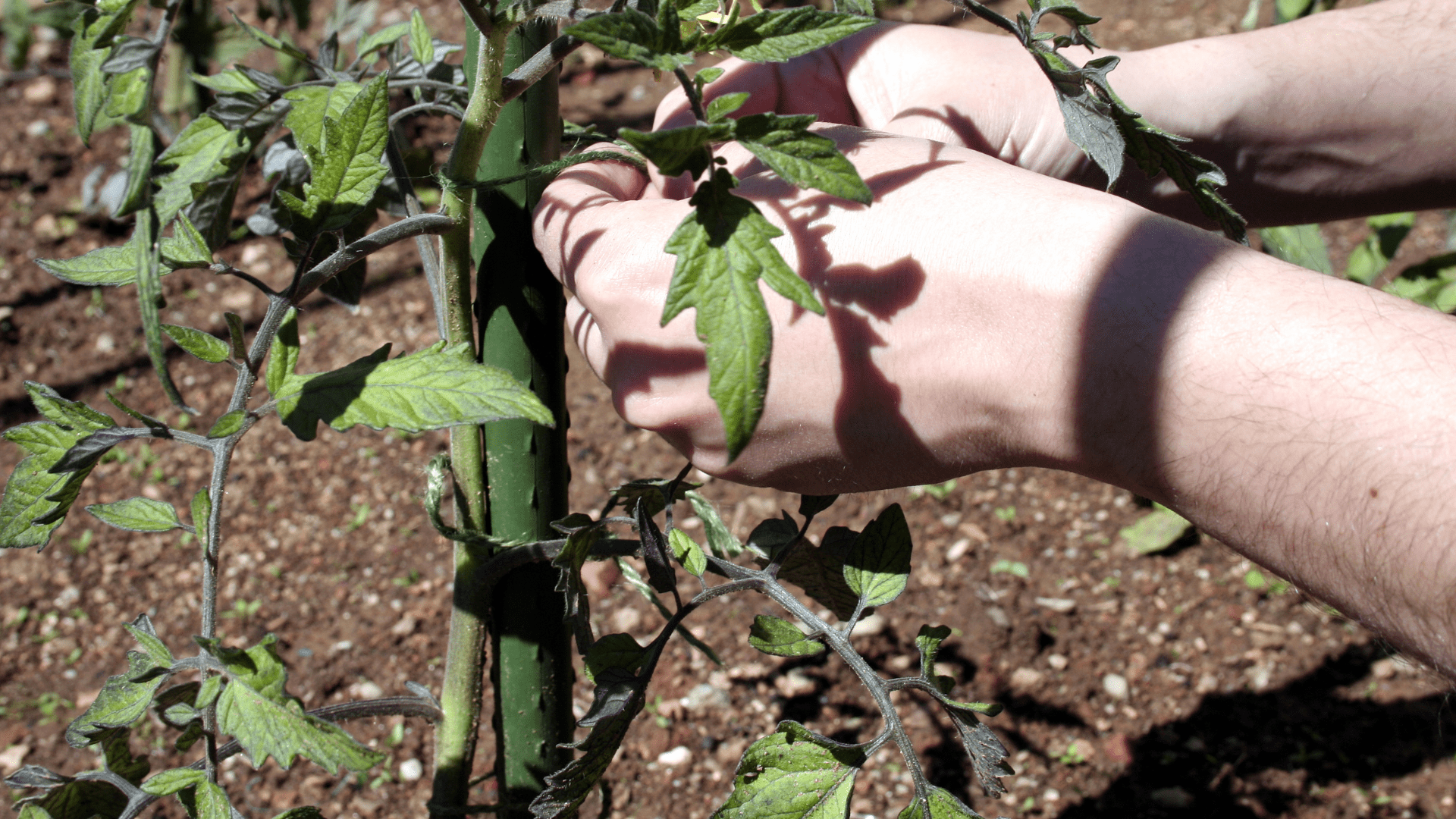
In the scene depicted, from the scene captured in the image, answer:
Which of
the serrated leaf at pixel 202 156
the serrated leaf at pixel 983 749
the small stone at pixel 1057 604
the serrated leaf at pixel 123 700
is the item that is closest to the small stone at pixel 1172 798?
the small stone at pixel 1057 604

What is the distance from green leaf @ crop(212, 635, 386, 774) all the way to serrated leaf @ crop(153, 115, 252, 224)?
0.34 m

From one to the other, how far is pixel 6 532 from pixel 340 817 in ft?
3.20

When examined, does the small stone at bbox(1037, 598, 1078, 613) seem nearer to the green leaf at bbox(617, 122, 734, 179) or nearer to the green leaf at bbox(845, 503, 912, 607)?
the green leaf at bbox(845, 503, 912, 607)

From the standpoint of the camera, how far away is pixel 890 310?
0.85m

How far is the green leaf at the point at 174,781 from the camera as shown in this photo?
28.5 inches

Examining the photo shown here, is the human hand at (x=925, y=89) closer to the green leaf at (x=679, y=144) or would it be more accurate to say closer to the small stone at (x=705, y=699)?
the green leaf at (x=679, y=144)

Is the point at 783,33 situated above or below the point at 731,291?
above

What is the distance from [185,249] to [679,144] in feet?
1.37

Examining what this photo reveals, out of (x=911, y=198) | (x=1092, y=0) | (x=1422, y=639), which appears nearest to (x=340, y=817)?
(x=911, y=198)

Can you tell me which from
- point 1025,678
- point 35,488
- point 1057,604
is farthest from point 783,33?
point 1057,604

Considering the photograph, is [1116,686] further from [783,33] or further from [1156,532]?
[783,33]

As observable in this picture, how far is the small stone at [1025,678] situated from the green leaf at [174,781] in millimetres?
1441

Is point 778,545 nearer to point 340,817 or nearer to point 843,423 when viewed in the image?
point 843,423

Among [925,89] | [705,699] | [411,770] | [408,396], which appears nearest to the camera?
[408,396]
